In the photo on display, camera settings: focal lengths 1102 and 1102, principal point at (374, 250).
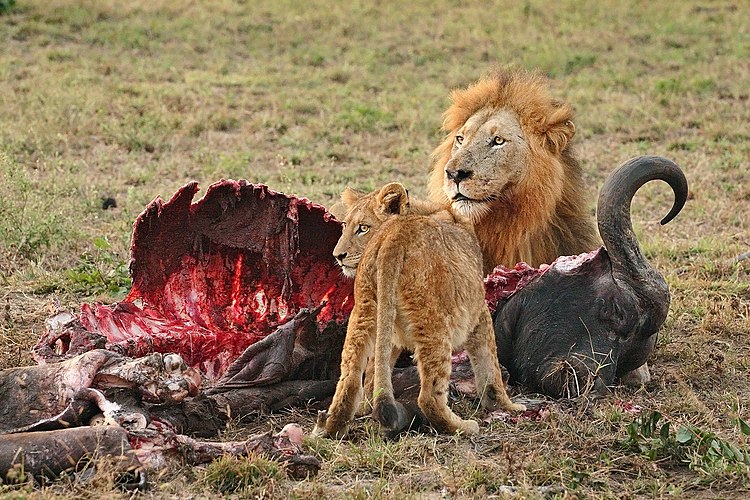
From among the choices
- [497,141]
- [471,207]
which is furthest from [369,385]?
[497,141]

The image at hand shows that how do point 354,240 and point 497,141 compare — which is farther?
point 497,141

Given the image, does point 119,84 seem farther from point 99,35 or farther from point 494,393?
point 494,393

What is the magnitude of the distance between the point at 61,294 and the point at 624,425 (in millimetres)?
3489

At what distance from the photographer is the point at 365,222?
462cm

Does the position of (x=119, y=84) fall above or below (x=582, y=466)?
above

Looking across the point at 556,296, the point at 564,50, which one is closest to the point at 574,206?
the point at 556,296

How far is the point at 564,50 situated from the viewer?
14.6 m

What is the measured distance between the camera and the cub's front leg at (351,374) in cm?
414

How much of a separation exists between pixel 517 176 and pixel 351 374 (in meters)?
1.80

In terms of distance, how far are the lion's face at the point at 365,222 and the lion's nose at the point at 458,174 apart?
0.77 m

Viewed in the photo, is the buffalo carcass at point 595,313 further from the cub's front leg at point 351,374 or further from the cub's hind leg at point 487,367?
the cub's front leg at point 351,374

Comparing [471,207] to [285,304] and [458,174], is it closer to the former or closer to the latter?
[458,174]

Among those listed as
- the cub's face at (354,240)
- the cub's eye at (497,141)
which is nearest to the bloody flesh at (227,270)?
the cub's face at (354,240)

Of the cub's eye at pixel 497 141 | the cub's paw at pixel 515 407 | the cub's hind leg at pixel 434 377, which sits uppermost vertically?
the cub's eye at pixel 497 141
